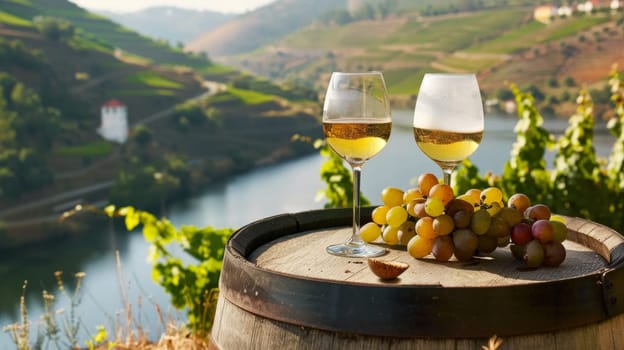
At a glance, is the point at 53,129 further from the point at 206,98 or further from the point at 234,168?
the point at 206,98

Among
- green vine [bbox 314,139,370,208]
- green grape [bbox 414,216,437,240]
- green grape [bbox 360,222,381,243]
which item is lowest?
green vine [bbox 314,139,370,208]

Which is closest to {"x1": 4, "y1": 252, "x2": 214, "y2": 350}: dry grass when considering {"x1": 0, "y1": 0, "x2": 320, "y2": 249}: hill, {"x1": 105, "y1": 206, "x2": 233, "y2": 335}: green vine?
{"x1": 105, "y1": 206, "x2": 233, "y2": 335}: green vine

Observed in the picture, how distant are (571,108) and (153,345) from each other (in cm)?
4218

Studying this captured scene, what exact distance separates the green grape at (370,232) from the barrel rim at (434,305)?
0.42m

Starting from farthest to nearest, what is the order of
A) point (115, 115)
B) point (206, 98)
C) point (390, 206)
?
point (206, 98) < point (115, 115) < point (390, 206)

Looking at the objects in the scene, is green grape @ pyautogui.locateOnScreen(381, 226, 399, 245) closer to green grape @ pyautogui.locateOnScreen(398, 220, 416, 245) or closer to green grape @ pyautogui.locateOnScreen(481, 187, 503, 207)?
green grape @ pyautogui.locateOnScreen(398, 220, 416, 245)

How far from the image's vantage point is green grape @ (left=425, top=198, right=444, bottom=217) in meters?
1.42

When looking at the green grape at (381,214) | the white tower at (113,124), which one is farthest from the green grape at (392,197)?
the white tower at (113,124)

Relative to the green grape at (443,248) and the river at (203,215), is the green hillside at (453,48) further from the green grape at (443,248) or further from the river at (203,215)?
the green grape at (443,248)

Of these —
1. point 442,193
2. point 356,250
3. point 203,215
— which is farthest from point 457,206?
point 203,215

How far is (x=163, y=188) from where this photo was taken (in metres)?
38.3

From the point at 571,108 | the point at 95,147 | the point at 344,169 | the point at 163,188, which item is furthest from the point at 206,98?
the point at 344,169

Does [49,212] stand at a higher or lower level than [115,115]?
lower

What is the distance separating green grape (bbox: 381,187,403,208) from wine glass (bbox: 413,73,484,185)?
13 cm
